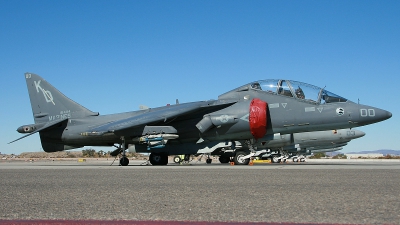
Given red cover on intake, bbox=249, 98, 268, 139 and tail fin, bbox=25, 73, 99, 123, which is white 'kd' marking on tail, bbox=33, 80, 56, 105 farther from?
red cover on intake, bbox=249, 98, 268, 139

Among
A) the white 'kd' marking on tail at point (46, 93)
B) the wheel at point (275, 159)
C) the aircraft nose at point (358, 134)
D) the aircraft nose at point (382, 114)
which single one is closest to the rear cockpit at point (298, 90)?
the aircraft nose at point (382, 114)

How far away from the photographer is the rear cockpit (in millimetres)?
18047

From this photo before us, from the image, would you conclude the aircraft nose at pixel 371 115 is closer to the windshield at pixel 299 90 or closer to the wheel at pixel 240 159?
the windshield at pixel 299 90

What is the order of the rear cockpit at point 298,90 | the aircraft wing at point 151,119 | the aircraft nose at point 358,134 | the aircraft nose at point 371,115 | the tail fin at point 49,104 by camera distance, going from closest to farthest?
1. the aircraft nose at point 371,115
2. the rear cockpit at point 298,90
3. the aircraft wing at point 151,119
4. the tail fin at point 49,104
5. the aircraft nose at point 358,134

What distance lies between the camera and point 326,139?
3353 centimetres

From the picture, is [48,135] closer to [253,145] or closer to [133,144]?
[133,144]

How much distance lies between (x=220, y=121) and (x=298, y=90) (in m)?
3.48

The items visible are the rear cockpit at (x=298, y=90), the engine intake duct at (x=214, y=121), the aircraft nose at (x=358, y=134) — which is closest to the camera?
the rear cockpit at (x=298, y=90)

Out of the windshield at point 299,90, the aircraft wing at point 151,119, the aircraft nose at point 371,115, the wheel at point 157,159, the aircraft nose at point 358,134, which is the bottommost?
the wheel at point 157,159

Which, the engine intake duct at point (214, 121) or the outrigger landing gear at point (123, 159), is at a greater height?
the engine intake duct at point (214, 121)

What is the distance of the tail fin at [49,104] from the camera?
21.7 metres

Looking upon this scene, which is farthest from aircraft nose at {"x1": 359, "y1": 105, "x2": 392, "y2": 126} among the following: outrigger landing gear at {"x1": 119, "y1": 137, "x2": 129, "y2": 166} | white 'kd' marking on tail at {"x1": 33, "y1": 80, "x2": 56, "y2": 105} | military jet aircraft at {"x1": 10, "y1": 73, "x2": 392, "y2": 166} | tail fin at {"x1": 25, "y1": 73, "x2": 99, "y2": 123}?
white 'kd' marking on tail at {"x1": 33, "y1": 80, "x2": 56, "y2": 105}

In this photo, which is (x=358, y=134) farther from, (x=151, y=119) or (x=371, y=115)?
(x=151, y=119)

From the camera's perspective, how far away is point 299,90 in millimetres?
18297
